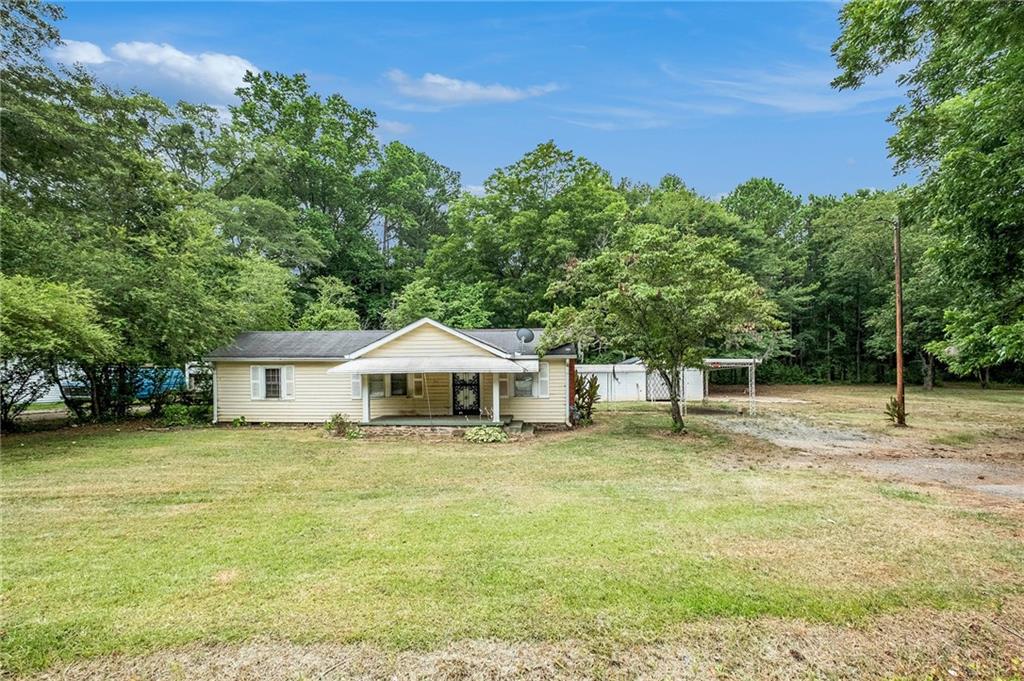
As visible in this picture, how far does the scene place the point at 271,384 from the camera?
1554 cm

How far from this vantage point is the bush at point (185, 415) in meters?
15.2

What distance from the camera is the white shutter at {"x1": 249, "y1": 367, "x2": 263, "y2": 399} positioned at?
15516mm

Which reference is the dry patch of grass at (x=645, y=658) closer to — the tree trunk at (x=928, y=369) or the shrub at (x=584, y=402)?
the shrub at (x=584, y=402)

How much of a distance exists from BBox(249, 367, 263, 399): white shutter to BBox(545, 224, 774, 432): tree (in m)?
8.91

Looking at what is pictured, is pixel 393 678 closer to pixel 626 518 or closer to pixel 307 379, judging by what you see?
pixel 626 518

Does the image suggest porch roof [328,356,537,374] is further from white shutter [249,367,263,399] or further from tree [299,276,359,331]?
tree [299,276,359,331]

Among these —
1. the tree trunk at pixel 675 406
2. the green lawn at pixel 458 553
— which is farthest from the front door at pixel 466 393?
the green lawn at pixel 458 553

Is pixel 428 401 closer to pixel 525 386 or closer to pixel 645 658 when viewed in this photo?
pixel 525 386

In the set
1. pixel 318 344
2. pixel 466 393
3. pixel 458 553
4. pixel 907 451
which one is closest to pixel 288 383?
pixel 318 344

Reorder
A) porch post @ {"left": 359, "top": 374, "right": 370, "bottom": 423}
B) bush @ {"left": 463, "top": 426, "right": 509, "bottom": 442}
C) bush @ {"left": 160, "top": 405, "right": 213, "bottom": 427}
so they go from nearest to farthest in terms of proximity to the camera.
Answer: bush @ {"left": 463, "top": 426, "right": 509, "bottom": 442}
porch post @ {"left": 359, "top": 374, "right": 370, "bottom": 423}
bush @ {"left": 160, "top": 405, "right": 213, "bottom": 427}

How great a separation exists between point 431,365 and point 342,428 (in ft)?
9.48

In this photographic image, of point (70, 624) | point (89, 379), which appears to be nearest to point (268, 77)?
point (89, 379)

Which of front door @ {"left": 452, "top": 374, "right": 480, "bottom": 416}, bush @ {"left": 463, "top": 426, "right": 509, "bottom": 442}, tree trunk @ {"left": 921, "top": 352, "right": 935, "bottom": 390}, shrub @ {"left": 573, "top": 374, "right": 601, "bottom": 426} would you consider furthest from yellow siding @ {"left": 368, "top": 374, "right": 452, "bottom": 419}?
tree trunk @ {"left": 921, "top": 352, "right": 935, "bottom": 390}

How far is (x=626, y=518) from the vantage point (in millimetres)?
6059
